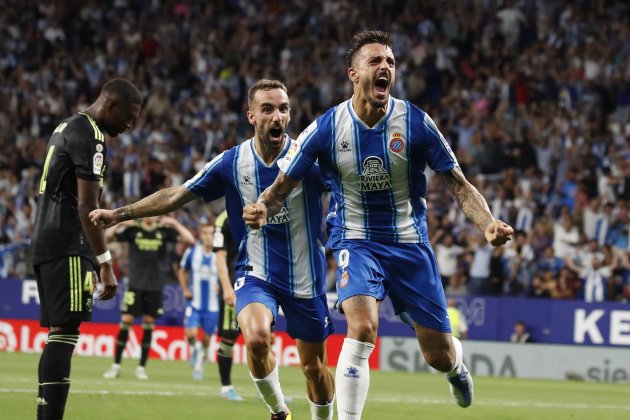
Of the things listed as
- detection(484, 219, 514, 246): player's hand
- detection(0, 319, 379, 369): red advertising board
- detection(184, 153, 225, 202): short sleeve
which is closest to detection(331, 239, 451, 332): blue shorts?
detection(484, 219, 514, 246): player's hand

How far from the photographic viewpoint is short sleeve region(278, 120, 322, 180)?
792 cm

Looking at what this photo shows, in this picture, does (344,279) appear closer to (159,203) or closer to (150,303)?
(159,203)

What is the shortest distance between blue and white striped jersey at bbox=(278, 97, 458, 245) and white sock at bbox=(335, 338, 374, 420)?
0.88 meters

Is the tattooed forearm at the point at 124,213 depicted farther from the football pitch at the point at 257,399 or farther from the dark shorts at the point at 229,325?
the dark shorts at the point at 229,325

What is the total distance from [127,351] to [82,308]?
15.1m

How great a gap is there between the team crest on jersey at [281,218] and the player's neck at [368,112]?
1.09 metres

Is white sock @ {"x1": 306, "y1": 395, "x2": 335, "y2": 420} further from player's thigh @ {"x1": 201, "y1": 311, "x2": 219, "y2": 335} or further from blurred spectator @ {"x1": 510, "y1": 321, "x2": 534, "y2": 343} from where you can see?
blurred spectator @ {"x1": 510, "y1": 321, "x2": 534, "y2": 343}

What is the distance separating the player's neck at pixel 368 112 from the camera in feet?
25.8

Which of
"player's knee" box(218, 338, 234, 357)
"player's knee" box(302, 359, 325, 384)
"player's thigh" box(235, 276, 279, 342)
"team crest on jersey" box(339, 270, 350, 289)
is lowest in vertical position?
Answer: "player's knee" box(302, 359, 325, 384)

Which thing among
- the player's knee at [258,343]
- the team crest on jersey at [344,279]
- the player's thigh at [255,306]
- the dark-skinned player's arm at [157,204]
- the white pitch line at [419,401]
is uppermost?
the dark-skinned player's arm at [157,204]

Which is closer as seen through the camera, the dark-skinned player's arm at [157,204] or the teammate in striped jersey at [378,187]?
the teammate in striped jersey at [378,187]

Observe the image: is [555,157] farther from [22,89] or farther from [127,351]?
[22,89]

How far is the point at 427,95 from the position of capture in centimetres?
2638

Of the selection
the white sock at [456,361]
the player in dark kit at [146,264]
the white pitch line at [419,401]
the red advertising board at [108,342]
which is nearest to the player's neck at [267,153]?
the white sock at [456,361]
